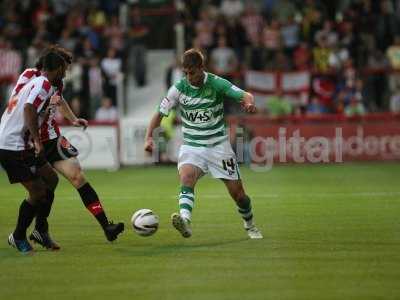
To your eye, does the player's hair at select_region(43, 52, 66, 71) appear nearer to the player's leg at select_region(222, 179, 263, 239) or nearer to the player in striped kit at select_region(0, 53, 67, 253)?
the player in striped kit at select_region(0, 53, 67, 253)

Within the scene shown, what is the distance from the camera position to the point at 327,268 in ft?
29.2

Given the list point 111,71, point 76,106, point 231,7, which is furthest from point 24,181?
point 231,7

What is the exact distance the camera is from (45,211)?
10836 mm

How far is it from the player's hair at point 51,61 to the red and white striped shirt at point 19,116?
0.16m

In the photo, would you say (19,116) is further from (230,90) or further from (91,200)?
(230,90)

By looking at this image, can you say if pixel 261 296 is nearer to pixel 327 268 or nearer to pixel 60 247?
pixel 327 268

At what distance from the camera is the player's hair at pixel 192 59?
35.3 ft

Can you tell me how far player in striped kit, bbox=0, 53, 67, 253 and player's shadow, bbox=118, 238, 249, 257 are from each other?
1.11m

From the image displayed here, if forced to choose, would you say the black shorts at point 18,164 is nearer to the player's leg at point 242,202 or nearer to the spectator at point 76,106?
the player's leg at point 242,202

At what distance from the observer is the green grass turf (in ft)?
26.2

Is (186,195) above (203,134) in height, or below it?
below

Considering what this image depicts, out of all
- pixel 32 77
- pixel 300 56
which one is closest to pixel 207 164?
pixel 32 77

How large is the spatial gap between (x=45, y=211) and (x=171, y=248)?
5.05 ft

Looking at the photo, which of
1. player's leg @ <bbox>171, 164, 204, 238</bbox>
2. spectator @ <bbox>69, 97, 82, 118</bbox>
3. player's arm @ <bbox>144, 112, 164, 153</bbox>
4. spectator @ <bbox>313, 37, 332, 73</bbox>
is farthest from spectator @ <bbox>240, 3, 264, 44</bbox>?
player's leg @ <bbox>171, 164, 204, 238</bbox>
